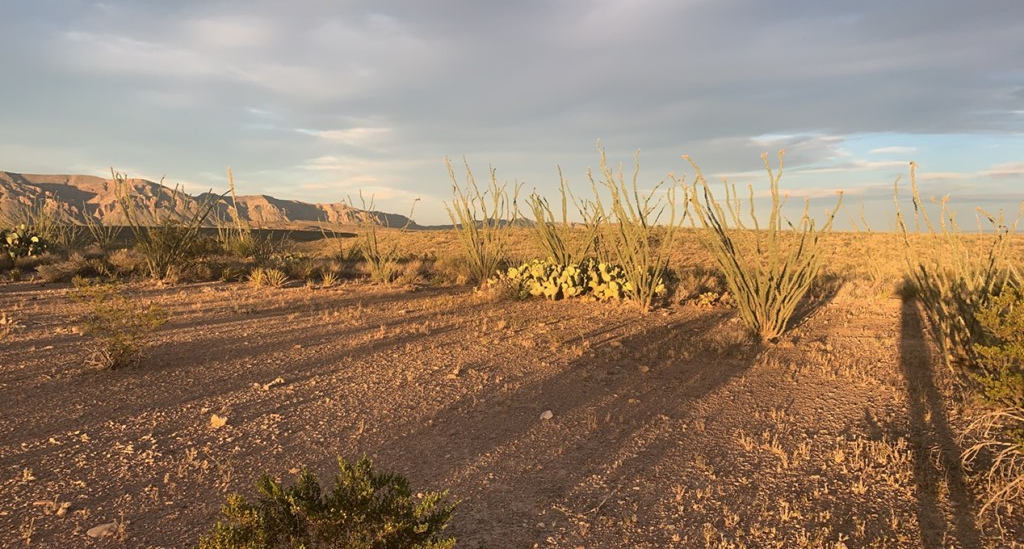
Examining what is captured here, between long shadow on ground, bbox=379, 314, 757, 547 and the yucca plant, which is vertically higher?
the yucca plant

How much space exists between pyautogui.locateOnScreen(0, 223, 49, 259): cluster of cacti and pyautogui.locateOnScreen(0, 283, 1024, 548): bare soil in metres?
8.13

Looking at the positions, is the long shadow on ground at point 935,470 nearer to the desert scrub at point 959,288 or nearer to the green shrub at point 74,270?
the desert scrub at point 959,288

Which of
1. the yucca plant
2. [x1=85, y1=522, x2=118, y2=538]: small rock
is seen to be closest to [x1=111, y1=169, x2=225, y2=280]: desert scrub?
the yucca plant

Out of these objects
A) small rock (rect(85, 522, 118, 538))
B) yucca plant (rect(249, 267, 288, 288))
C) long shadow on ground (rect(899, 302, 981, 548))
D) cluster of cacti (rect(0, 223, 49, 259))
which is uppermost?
cluster of cacti (rect(0, 223, 49, 259))

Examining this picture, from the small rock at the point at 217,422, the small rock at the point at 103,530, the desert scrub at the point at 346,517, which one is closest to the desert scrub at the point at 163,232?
the small rock at the point at 217,422

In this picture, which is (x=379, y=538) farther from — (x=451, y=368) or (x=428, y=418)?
(x=451, y=368)

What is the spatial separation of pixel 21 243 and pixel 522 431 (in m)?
16.5

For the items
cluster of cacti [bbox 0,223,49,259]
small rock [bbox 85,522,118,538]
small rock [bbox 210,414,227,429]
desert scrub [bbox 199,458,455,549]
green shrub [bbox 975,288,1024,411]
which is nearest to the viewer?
desert scrub [bbox 199,458,455,549]

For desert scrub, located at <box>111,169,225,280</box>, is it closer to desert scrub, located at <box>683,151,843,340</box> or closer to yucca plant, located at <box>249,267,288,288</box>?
yucca plant, located at <box>249,267,288,288</box>

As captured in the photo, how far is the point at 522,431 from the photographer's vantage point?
16.2 feet

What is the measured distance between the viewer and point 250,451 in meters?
4.41

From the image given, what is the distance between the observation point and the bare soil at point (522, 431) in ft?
11.4

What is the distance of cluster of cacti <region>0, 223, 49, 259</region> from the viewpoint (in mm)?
15172

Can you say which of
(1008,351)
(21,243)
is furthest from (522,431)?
(21,243)
